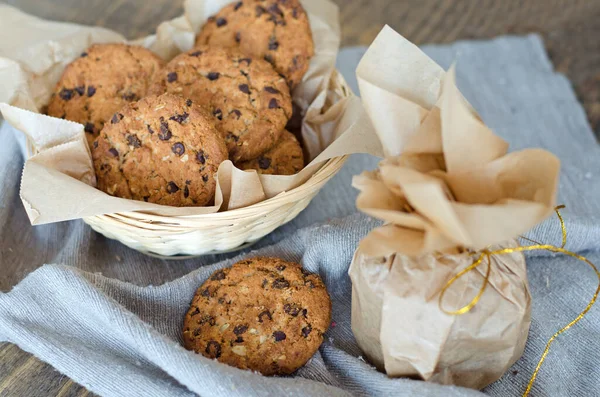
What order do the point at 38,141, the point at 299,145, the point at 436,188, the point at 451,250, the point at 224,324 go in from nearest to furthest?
the point at 436,188, the point at 451,250, the point at 224,324, the point at 38,141, the point at 299,145

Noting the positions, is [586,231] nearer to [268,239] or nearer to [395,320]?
[395,320]

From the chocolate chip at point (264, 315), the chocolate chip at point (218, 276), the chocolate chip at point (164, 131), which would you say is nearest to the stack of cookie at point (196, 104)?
the chocolate chip at point (164, 131)

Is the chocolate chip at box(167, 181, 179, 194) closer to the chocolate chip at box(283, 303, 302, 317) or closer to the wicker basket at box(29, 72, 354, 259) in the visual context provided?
the wicker basket at box(29, 72, 354, 259)

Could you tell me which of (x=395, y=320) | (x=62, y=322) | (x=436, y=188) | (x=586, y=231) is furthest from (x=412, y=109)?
(x=62, y=322)

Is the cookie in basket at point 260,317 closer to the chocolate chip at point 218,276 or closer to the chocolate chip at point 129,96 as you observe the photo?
the chocolate chip at point 218,276

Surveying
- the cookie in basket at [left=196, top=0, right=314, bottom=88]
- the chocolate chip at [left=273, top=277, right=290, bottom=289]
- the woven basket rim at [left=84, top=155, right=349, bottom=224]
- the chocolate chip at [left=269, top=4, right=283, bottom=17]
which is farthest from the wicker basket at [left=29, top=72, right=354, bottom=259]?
the chocolate chip at [left=269, top=4, right=283, bottom=17]

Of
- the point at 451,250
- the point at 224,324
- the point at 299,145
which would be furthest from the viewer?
the point at 299,145

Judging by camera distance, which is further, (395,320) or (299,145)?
(299,145)

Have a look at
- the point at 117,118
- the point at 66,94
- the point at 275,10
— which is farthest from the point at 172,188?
the point at 275,10
